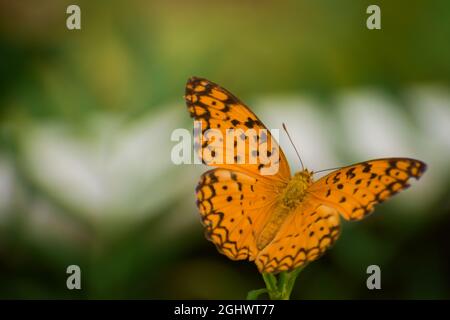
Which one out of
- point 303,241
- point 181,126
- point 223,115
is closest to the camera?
point 303,241

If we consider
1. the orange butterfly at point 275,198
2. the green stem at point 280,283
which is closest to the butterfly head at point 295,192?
the orange butterfly at point 275,198

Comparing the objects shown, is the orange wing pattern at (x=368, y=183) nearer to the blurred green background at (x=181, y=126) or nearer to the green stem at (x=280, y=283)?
the green stem at (x=280, y=283)

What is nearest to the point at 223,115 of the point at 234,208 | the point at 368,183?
the point at 234,208

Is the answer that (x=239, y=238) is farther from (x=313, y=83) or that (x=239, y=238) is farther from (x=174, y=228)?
(x=313, y=83)

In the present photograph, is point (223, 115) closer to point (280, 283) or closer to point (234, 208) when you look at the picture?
point (234, 208)
